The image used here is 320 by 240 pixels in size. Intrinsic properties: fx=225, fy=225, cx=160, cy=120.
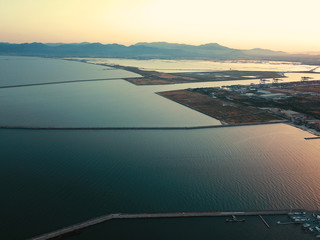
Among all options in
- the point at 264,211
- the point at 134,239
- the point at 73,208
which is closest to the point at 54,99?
the point at 73,208

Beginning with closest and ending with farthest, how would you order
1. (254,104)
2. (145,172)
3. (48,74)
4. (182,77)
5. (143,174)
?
(143,174)
(145,172)
(254,104)
(182,77)
(48,74)

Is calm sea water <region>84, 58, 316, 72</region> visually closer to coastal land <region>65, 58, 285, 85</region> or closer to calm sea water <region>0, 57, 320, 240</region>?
coastal land <region>65, 58, 285, 85</region>

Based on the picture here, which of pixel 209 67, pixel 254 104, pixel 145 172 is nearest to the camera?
pixel 145 172

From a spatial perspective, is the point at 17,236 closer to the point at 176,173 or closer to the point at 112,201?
the point at 112,201

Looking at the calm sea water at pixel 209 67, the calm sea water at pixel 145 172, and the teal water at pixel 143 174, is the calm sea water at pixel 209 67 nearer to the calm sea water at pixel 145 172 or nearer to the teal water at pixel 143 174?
the calm sea water at pixel 145 172

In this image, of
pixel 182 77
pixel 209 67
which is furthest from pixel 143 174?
pixel 209 67

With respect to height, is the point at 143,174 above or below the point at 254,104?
below

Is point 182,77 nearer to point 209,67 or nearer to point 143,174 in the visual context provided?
point 209,67

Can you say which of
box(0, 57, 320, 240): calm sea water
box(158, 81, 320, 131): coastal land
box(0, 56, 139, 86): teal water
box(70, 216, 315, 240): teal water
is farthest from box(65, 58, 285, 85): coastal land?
box(70, 216, 315, 240): teal water
